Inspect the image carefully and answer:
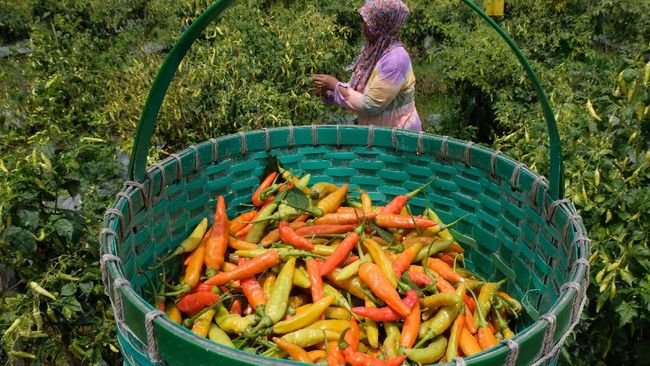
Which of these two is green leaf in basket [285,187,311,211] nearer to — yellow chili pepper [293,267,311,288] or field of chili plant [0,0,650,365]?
yellow chili pepper [293,267,311,288]

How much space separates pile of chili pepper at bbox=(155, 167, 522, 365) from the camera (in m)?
1.83

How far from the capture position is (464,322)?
1924 mm

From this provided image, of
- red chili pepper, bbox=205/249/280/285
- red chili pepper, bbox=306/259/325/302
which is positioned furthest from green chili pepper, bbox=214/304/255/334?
red chili pepper, bbox=306/259/325/302

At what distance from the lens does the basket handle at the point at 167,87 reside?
167 cm

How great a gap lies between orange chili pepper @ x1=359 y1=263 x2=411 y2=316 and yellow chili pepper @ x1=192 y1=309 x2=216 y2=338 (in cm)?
50

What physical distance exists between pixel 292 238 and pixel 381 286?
1.42 ft

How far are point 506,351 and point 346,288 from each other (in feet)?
2.87

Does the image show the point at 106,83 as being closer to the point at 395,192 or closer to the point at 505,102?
the point at 395,192

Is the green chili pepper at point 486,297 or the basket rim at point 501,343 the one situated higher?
the basket rim at point 501,343

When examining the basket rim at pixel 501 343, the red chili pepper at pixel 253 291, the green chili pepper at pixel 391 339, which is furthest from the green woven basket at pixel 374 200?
the green chili pepper at pixel 391 339

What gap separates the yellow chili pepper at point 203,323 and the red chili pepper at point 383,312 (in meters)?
0.44

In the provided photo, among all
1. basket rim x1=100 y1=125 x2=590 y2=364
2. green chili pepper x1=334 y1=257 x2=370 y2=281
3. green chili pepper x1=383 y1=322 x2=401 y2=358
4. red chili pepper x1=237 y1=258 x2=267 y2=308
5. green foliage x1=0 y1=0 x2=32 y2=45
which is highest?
basket rim x1=100 y1=125 x2=590 y2=364

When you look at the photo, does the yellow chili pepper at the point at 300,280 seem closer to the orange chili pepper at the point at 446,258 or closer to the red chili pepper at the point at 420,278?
the red chili pepper at the point at 420,278

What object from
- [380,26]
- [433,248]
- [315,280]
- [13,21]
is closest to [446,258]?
[433,248]
